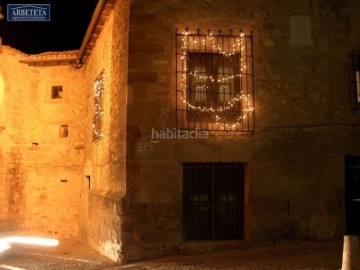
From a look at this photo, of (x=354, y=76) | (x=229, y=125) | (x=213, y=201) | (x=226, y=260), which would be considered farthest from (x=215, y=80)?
(x=226, y=260)

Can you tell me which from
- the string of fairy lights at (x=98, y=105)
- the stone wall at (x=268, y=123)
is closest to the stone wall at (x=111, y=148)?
the string of fairy lights at (x=98, y=105)

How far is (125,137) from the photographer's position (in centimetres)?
820

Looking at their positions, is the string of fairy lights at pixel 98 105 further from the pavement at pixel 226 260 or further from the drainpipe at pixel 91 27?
the pavement at pixel 226 260

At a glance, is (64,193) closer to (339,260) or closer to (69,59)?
(69,59)

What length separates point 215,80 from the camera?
28.4 ft

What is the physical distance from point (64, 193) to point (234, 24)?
28.0 ft

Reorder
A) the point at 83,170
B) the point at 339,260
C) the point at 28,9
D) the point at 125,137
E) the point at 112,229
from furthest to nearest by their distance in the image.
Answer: the point at 83,170 → the point at 28,9 → the point at 112,229 → the point at 125,137 → the point at 339,260

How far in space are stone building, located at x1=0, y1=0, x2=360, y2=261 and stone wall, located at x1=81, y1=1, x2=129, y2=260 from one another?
0.07m

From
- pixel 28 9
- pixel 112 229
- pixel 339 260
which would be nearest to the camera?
pixel 339 260

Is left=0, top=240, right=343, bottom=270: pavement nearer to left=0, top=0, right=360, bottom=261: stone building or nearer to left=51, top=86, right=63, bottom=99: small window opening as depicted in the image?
left=0, top=0, right=360, bottom=261: stone building

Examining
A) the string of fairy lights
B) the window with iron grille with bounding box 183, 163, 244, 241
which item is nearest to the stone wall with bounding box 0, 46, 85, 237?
the string of fairy lights

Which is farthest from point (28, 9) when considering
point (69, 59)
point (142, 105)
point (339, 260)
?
point (339, 260)

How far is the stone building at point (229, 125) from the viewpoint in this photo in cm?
816

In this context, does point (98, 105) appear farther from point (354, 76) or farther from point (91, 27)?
point (354, 76)
